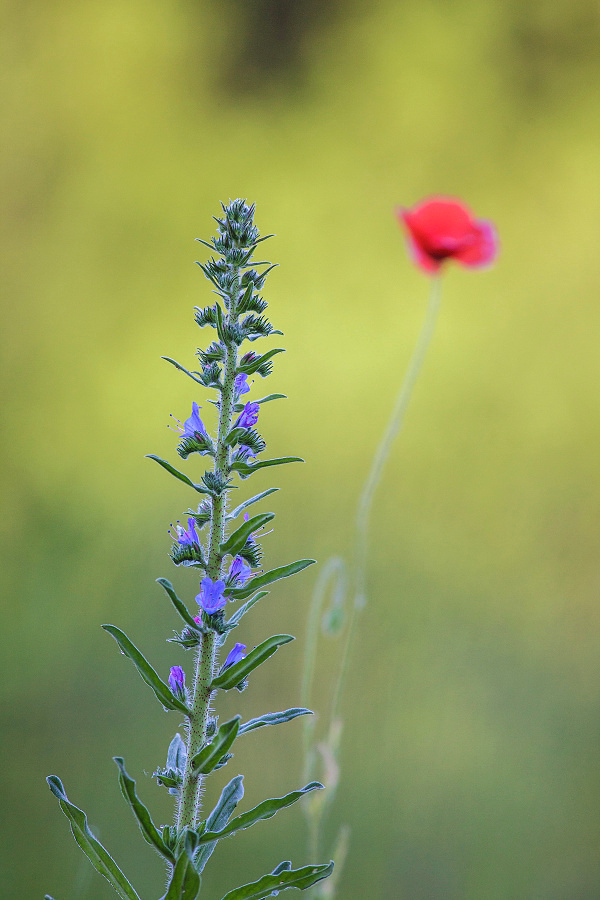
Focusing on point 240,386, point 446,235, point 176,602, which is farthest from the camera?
point 446,235

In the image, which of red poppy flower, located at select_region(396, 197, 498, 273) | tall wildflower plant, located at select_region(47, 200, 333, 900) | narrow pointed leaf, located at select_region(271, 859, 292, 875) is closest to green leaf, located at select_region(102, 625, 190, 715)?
tall wildflower plant, located at select_region(47, 200, 333, 900)

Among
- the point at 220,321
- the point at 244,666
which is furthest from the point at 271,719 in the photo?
the point at 220,321

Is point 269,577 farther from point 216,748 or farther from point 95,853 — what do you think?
point 95,853

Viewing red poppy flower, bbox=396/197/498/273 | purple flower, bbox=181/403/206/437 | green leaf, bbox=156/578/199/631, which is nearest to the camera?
green leaf, bbox=156/578/199/631

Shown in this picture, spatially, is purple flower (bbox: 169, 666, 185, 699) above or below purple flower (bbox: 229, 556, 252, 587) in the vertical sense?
below

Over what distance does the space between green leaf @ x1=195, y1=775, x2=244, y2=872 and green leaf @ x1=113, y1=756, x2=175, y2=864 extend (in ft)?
0.11

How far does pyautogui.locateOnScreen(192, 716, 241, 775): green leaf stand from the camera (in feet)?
1.63

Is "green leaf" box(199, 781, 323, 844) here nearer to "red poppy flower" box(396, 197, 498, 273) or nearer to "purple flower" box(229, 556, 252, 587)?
"purple flower" box(229, 556, 252, 587)

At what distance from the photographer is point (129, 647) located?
0.53 m

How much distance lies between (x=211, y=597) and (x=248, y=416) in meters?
0.13

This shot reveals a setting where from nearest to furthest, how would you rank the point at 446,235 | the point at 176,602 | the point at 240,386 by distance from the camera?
the point at 176,602
the point at 240,386
the point at 446,235

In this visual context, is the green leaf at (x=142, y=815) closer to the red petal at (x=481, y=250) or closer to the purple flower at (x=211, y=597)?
the purple flower at (x=211, y=597)

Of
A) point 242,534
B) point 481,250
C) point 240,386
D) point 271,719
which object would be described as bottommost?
point 271,719

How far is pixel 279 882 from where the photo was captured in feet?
1.79
